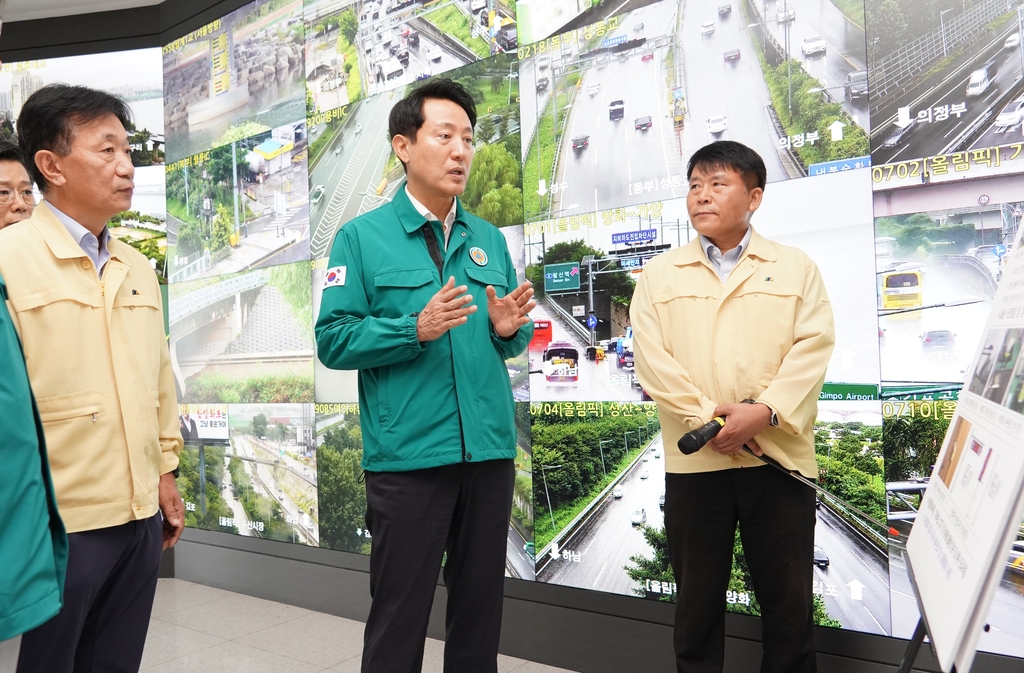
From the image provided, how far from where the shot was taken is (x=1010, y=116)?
2078 millimetres

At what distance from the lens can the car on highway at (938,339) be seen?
2168 millimetres

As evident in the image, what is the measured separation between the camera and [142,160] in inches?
185

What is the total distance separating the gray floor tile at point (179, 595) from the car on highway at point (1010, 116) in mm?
4017

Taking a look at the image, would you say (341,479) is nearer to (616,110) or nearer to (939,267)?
(616,110)

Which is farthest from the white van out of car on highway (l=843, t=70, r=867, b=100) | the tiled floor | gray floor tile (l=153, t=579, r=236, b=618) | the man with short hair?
gray floor tile (l=153, t=579, r=236, b=618)

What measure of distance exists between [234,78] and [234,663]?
3039mm

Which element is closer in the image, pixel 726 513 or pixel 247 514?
pixel 726 513

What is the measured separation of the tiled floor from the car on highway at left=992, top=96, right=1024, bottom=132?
2296 millimetres

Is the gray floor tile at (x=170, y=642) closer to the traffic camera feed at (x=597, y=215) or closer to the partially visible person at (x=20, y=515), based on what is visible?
the traffic camera feed at (x=597, y=215)

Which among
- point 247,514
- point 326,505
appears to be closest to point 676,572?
point 326,505

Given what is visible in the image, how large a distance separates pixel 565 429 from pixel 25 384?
6.97ft

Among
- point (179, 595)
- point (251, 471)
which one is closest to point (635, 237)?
point (251, 471)

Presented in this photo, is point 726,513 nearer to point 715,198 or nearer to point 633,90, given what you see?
point 715,198

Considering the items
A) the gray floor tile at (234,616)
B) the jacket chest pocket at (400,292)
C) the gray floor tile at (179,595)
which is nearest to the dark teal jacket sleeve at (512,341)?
the jacket chest pocket at (400,292)
